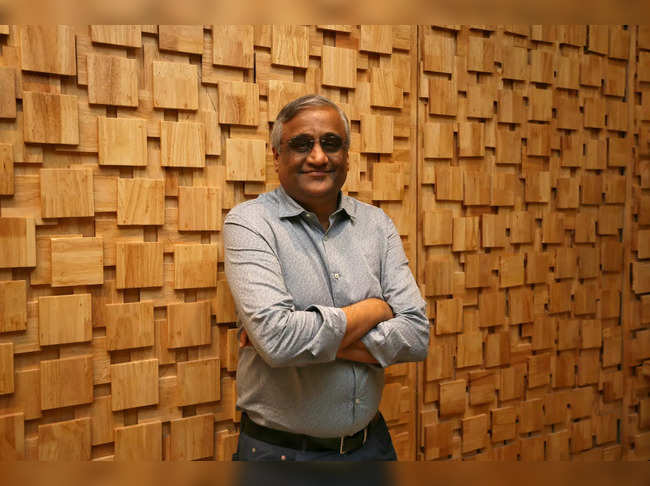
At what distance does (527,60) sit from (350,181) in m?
1.13

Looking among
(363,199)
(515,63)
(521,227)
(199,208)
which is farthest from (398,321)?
(515,63)

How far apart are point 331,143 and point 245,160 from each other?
371mm

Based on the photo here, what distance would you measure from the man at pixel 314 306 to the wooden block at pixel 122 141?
0.42 metres

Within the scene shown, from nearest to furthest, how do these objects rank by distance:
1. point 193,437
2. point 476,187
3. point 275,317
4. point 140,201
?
point 275,317
point 140,201
point 193,437
point 476,187

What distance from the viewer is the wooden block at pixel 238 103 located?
1874 millimetres

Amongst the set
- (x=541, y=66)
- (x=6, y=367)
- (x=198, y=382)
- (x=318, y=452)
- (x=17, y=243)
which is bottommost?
(x=318, y=452)

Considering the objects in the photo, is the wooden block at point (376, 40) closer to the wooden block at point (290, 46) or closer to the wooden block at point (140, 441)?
the wooden block at point (290, 46)

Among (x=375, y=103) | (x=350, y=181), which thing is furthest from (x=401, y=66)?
(x=350, y=181)

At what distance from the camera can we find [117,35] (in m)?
1.68

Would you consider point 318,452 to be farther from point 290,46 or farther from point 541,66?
point 541,66

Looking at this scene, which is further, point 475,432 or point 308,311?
point 475,432

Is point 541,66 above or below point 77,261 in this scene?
above

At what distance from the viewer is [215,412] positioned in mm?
1934

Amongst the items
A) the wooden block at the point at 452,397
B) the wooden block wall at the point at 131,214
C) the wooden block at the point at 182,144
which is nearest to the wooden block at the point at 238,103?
the wooden block wall at the point at 131,214
